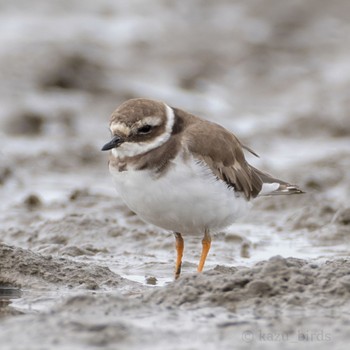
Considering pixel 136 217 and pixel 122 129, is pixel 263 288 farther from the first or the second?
pixel 136 217

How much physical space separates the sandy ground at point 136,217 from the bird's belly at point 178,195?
0.40 meters

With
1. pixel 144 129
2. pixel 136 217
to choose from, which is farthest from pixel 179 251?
pixel 136 217

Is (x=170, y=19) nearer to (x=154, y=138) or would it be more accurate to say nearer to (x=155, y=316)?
(x=154, y=138)

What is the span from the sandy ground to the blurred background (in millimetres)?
36

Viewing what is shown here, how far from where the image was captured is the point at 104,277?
6035 mm

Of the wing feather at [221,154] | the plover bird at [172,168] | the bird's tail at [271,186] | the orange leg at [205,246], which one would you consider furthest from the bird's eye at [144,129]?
the bird's tail at [271,186]

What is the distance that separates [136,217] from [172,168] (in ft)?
9.58

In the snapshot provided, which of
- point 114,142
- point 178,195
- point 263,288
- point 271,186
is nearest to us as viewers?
Answer: point 263,288

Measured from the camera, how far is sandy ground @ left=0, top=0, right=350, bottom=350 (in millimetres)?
4566

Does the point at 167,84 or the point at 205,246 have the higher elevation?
the point at 167,84

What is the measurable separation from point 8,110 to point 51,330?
9.03 meters

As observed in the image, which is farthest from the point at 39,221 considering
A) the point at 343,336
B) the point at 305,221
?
the point at 343,336

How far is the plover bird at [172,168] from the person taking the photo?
5762 mm

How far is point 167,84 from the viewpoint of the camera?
15188mm
